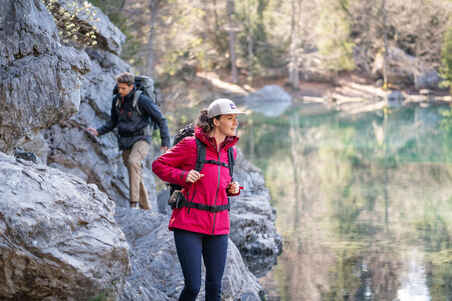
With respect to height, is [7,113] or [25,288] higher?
[7,113]

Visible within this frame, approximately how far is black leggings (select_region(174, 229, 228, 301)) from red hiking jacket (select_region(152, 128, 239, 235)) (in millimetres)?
64

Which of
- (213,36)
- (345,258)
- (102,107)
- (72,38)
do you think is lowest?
(345,258)

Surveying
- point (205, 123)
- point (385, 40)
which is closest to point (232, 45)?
point (385, 40)

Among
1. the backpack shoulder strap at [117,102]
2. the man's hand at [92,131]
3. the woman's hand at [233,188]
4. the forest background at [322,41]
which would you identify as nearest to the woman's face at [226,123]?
the woman's hand at [233,188]

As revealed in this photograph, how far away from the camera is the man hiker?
7.32 meters

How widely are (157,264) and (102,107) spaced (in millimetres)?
4255

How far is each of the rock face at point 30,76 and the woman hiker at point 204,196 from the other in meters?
2.06

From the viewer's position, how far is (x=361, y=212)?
10.5 metres

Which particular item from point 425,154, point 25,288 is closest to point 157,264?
point 25,288

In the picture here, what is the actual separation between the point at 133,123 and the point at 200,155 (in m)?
3.40

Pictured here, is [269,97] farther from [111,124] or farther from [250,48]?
[111,124]

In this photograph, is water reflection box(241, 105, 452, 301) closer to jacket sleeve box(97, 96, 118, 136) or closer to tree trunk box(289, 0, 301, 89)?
jacket sleeve box(97, 96, 118, 136)

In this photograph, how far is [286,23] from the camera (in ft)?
169

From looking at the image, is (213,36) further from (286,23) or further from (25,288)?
(25,288)
